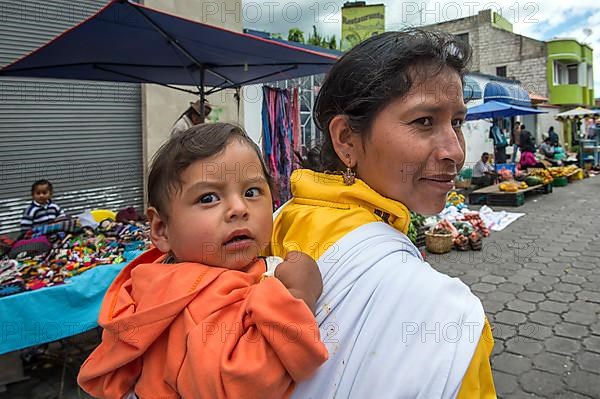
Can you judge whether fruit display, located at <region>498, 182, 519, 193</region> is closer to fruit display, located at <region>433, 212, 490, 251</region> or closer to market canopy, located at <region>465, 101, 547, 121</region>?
market canopy, located at <region>465, 101, 547, 121</region>

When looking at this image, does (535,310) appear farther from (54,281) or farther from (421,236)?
(54,281)

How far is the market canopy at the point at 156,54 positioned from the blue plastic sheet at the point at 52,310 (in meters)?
1.91

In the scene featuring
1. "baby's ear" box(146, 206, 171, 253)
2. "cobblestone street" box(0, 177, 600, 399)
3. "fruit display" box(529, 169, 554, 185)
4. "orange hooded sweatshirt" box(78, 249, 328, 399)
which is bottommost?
"cobblestone street" box(0, 177, 600, 399)

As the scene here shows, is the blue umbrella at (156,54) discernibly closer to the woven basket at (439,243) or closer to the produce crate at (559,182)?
the woven basket at (439,243)

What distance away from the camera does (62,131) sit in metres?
6.23

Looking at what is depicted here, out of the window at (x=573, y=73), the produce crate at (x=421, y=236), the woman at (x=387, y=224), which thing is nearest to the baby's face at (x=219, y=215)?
the woman at (x=387, y=224)

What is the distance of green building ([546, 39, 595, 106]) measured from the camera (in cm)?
2653

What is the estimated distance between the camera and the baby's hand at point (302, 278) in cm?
83

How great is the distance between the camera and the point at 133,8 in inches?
123

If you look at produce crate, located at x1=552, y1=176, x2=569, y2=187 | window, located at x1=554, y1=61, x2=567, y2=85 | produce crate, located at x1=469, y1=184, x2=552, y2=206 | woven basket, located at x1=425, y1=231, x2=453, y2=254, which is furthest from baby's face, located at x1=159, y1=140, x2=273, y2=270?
window, located at x1=554, y1=61, x2=567, y2=85

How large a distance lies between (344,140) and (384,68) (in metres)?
0.20

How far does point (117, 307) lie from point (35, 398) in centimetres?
284

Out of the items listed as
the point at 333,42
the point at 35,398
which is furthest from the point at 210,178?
the point at 333,42

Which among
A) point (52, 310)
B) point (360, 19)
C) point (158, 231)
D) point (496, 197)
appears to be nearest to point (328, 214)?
point (158, 231)
